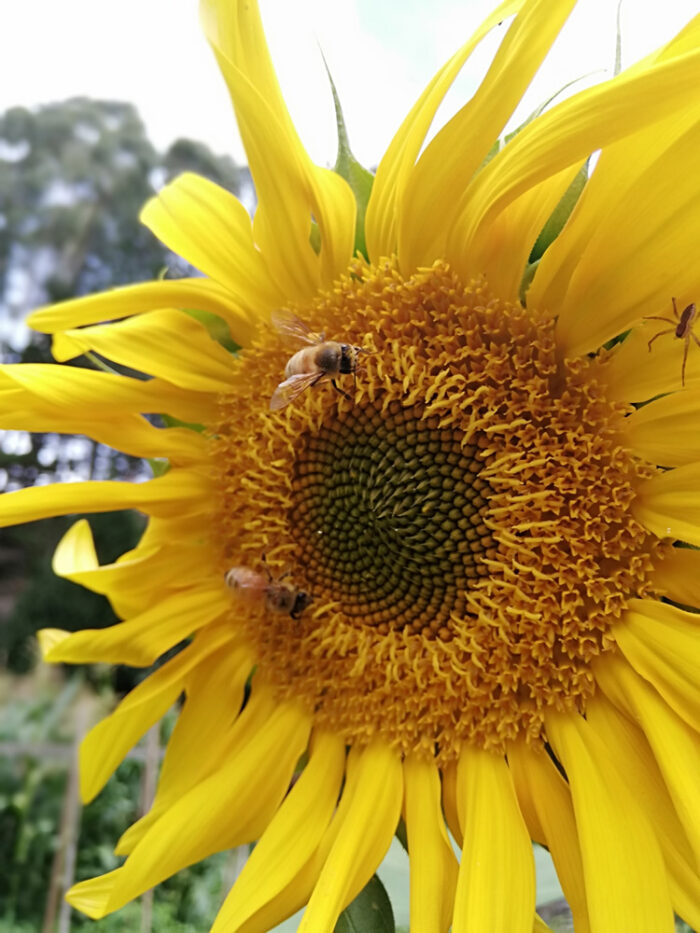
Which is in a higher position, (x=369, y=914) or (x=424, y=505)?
(x=424, y=505)

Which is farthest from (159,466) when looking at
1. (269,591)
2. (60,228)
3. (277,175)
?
(60,228)

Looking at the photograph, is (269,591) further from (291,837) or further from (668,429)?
(668,429)

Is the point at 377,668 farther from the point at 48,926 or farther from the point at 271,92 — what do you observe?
the point at 48,926

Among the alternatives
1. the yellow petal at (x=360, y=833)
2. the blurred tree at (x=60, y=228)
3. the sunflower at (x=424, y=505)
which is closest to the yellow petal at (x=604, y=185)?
the sunflower at (x=424, y=505)

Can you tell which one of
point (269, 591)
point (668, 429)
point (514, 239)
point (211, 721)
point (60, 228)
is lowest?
point (211, 721)

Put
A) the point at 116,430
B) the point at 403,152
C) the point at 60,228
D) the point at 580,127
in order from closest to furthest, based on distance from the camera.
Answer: the point at 580,127
the point at 403,152
the point at 116,430
the point at 60,228

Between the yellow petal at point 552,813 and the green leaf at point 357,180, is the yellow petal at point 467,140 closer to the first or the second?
the green leaf at point 357,180

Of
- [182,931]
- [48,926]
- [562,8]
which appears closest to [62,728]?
[48,926]

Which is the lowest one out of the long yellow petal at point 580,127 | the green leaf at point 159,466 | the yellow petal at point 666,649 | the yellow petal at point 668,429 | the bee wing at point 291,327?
the yellow petal at point 666,649
